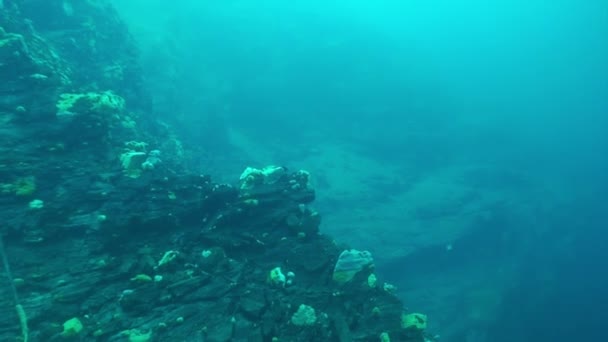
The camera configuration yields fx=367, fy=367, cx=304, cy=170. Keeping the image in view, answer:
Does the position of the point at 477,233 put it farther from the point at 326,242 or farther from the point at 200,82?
the point at 200,82

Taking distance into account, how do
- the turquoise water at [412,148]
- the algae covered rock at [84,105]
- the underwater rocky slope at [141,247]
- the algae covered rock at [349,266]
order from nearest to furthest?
the underwater rocky slope at [141,247]
the algae covered rock at [349,266]
the algae covered rock at [84,105]
the turquoise water at [412,148]

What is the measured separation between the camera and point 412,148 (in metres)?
46.8

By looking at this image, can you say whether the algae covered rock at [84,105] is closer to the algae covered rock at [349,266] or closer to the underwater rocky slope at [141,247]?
the underwater rocky slope at [141,247]

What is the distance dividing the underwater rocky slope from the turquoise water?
18175 millimetres

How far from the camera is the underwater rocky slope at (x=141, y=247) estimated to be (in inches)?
435

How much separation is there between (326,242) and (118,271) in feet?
25.9

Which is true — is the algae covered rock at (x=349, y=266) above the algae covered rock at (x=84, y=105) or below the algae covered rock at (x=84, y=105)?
below

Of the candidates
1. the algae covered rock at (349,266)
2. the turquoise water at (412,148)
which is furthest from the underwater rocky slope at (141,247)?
the turquoise water at (412,148)

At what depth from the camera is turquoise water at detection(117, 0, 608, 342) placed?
34.4 m

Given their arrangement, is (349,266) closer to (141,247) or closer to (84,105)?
(141,247)

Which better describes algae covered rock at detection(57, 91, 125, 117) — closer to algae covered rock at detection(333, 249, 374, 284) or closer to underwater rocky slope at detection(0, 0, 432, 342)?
underwater rocky slope at detection(0, 0, 432, 342)

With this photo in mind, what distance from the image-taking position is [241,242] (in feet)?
48.4

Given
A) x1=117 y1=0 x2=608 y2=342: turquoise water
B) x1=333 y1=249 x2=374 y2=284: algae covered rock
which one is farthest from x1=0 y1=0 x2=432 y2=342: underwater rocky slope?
x1=117 y1=0 x2=608 y2=342: turquoise water

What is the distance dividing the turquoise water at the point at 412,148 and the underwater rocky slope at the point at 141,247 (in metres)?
18.2
